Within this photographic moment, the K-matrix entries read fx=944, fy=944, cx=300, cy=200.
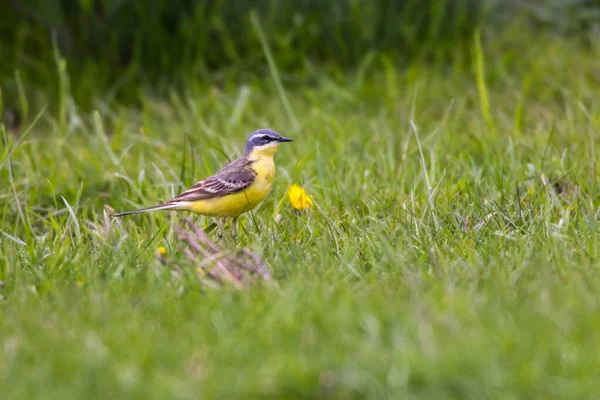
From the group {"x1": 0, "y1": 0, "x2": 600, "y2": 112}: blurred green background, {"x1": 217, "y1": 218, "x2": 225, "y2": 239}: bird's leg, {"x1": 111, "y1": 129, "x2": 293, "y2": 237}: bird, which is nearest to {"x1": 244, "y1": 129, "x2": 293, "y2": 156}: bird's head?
{"x1": 111, "y1": 129, "x2": 293, "y2": 237}: bird

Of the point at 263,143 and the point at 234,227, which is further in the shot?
the point at 263,143

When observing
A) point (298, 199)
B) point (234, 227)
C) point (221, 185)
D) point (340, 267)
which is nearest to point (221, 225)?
point (234, 227)

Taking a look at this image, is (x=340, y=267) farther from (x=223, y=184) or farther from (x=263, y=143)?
(x=263, y=143)

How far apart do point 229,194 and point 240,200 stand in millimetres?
69

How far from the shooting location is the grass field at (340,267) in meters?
2.87

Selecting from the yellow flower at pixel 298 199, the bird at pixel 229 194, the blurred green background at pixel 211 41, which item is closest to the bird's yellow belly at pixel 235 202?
the bird at pixel 229 194

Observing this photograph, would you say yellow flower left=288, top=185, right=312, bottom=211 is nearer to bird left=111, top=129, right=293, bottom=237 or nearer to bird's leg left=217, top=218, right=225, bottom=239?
bird left=111, top=129, right=293, bottom=237

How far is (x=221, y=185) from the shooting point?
17.0ft

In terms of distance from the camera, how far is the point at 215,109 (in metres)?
7.79

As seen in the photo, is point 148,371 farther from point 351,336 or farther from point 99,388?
point 351,336

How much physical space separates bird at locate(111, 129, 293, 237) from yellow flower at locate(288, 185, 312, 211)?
230 millimetres

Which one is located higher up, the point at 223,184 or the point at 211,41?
the point at 223,184

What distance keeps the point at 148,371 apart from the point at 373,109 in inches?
199

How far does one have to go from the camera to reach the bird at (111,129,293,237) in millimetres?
5086
